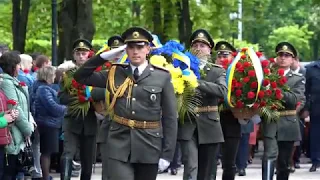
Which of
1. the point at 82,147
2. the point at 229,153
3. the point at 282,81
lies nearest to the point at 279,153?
A: the point at 229,153

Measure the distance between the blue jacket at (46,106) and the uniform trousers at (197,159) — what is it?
9.35ft

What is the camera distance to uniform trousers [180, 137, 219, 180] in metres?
12.1

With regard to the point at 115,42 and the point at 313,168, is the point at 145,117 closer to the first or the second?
the point at 115,42

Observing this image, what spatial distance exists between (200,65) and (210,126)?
785mm

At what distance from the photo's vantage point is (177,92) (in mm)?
11508

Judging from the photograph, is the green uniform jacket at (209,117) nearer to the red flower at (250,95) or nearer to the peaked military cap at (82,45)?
the red flower at (250,95)

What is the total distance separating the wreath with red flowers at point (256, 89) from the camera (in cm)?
1293

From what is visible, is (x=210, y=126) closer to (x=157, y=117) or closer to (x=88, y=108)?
(x=88, y=108)

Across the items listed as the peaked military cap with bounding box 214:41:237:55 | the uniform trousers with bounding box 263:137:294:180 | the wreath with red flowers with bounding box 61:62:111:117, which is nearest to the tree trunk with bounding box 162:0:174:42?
the peaked military cap with bounding box 214:41:237:55

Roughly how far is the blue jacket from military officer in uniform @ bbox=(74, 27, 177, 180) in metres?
5.02

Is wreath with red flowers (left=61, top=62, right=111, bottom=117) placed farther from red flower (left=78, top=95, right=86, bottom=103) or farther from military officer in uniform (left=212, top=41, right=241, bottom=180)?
military officer in uniform (left=212, top=41, right=241, bottom=180)

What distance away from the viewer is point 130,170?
30.7 feet

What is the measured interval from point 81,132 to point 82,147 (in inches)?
9.6

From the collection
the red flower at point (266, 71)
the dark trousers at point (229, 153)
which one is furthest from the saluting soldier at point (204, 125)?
the red flower at point (266, 71)
